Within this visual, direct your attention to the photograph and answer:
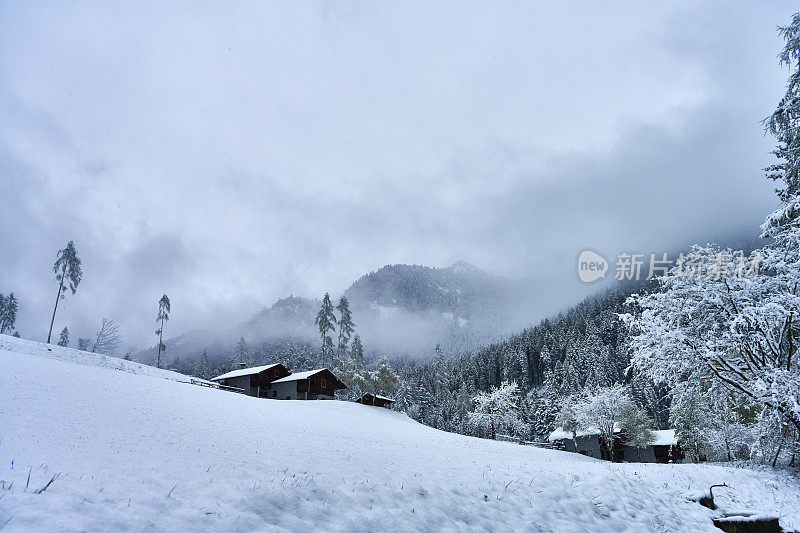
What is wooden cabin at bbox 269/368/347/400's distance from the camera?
58188mm

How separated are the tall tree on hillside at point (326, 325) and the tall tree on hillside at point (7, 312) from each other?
3062 inches

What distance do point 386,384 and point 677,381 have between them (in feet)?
174

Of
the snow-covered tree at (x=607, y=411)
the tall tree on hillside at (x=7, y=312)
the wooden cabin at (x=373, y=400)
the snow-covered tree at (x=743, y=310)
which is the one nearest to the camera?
the snow-covered tree at (x=743, y=310)

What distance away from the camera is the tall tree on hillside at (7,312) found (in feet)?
299

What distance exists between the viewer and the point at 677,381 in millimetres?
19594

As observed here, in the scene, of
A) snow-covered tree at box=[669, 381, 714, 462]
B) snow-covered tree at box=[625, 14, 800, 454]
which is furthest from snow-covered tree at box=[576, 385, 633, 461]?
snow-covered tree at box=[625, 14, 800, 454]

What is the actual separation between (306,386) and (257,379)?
333 inches

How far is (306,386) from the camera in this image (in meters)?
58.4

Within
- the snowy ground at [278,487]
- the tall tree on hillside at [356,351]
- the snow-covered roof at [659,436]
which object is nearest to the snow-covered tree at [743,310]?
the snowy ground at [278,487]

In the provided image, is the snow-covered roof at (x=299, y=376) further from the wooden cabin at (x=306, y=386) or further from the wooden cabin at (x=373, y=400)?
the wooden cabin at (x=373, y=400)

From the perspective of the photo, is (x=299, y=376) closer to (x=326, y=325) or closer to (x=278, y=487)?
(x=326, y=325)

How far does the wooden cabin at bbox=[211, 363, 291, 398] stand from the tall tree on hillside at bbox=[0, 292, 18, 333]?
225ft

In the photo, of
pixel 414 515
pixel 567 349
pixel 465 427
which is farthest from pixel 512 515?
pixel 567 349

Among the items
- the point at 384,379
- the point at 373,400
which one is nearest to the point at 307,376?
the point at 373,400
